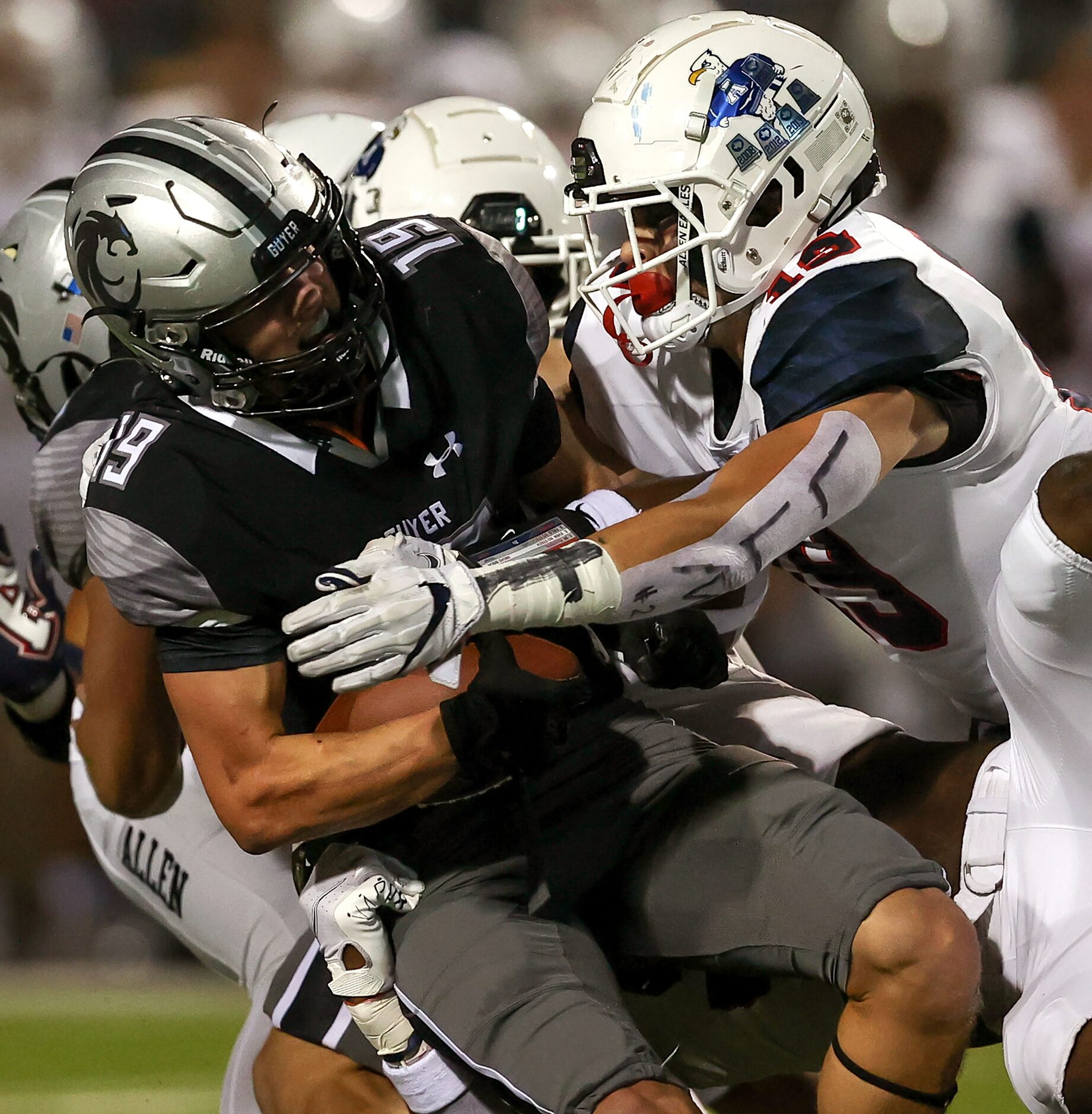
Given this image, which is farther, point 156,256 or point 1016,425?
point 1016,425

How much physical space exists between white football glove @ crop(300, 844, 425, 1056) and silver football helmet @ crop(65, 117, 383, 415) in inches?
24.1

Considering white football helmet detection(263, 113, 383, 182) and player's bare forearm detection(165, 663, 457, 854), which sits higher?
white football helmet detection(263, 113, 383, 182)

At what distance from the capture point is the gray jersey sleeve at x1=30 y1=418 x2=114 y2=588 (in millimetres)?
2154

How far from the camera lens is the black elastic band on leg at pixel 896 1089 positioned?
162 cm

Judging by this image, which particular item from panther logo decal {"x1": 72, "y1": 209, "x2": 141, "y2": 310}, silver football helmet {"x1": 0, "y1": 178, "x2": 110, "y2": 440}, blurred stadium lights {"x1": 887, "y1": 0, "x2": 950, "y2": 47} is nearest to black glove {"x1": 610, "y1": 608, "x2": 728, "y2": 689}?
panther logo decal {"x1": 72, "y1": 209, "x2": 141, "y2": 310}

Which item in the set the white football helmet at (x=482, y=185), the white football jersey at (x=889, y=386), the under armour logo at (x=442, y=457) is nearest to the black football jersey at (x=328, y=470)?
the under armour logo at (x=442, y=457)

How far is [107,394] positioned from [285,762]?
0.83 m

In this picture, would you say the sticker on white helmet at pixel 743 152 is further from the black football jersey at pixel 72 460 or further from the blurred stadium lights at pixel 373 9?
the blurred stadium lights at pixel 373 9

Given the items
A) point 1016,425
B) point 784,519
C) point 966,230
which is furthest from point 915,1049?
point 966,230

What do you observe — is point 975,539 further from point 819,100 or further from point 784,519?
point 819,100

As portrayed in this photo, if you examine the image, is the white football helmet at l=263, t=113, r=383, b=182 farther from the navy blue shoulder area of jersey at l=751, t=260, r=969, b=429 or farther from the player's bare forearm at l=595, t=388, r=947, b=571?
the player's bare forearm at l=595, t=388, r=947, b=571

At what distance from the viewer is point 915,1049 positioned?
162 centimetres

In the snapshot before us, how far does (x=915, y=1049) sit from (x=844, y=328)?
0.90 m

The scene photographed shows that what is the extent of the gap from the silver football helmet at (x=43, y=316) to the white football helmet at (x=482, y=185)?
55 cm
